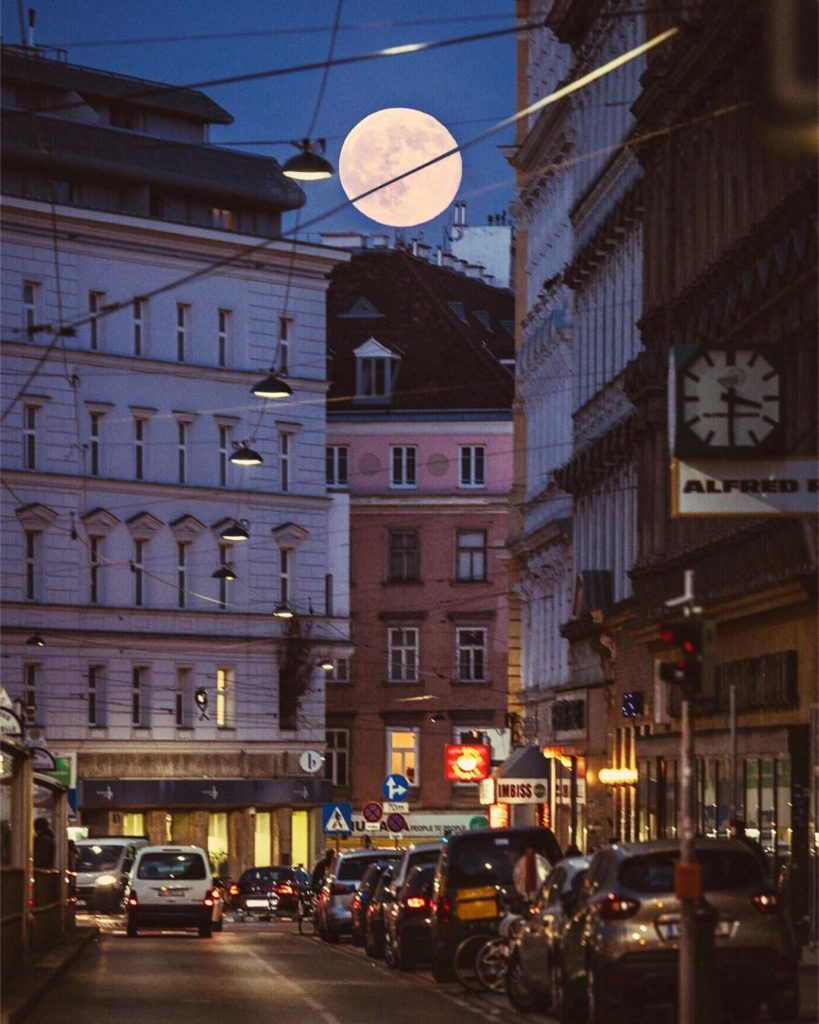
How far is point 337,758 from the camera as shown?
95.4 meters

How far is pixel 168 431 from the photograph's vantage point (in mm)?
85375

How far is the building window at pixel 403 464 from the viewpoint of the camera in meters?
97.0

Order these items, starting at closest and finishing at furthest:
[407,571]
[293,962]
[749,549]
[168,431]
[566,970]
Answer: [566,970], [749,549], [293,962], [168,431], [407,571]

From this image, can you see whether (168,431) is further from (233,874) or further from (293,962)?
(293,962)

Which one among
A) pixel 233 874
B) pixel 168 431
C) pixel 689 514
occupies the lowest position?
pixel 233 874

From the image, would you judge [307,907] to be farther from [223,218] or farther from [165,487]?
[223,218]

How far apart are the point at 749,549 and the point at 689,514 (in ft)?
20.8

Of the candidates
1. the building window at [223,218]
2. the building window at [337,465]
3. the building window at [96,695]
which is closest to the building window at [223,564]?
the building window at [96,695]

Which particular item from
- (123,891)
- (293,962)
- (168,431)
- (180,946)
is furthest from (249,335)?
(293,962)

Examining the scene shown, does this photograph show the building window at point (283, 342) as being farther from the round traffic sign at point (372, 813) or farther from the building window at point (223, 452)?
the round traffic sign at point (372, 813)

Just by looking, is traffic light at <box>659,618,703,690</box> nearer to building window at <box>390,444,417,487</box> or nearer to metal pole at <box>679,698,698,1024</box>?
metal pole at <box>679,698,698,1024</box>

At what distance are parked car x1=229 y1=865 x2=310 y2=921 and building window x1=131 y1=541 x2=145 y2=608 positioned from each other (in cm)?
1516

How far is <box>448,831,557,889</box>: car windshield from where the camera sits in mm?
32219

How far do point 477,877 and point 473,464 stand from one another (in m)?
65.7
